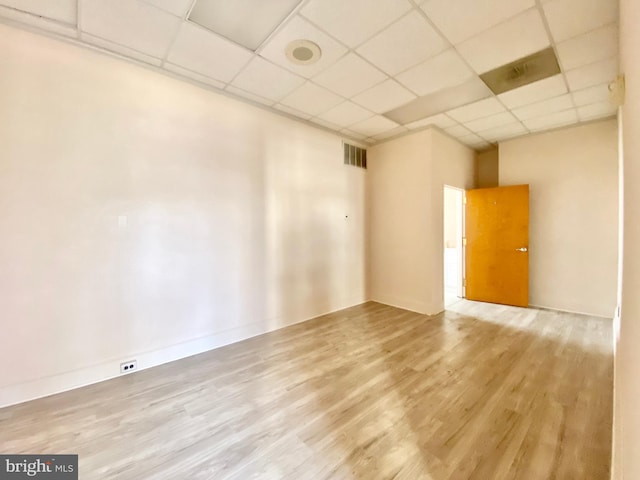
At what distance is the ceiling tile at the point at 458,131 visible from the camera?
4250mm

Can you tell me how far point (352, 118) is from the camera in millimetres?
3850

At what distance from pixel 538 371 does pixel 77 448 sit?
3.64m

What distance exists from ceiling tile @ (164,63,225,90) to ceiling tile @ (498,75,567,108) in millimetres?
3323

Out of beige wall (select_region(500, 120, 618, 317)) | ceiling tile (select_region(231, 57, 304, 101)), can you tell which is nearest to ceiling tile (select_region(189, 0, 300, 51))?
ceiling tile (select_region(231, 57, 304, 101))

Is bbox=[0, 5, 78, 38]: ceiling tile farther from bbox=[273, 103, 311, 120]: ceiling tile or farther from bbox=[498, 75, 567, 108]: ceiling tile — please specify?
bbox=[498, 75, 567, 108]: ceiling tile

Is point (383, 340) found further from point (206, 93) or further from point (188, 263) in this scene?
point (206, 93)

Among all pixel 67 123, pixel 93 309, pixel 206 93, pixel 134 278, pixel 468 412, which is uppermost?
pixel 206 93

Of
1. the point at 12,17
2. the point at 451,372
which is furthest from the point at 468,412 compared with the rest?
the point at 12,17

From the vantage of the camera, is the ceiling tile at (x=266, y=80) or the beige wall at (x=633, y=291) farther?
the ceiling tile at (x=266, y=80)

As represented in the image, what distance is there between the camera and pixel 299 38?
2.25 metres

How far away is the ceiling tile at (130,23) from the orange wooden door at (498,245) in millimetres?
5078

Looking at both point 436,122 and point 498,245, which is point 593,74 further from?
point 498,245

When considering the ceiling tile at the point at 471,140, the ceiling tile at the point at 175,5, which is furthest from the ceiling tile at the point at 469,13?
the ceiling tile at the point at 471,140

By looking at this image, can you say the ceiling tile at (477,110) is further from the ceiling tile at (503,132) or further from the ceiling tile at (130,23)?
the ceiling tile at (130,23)
